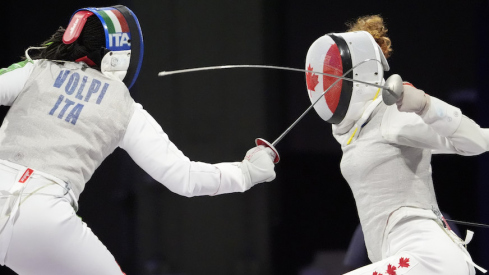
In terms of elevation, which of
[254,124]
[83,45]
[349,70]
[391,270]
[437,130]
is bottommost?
[391,270]

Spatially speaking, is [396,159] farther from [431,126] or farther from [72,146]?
[72,146]

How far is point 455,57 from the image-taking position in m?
3.12

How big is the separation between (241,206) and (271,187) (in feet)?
0.56

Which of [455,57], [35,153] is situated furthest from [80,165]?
[455,57]

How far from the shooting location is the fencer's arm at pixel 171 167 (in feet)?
5.80

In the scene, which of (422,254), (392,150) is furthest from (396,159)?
(422,254)

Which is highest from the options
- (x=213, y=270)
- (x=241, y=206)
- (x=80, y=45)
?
(x=80, y=45)

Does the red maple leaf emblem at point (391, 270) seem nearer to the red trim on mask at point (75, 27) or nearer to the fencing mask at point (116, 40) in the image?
the fencing mask at point (116, 40)

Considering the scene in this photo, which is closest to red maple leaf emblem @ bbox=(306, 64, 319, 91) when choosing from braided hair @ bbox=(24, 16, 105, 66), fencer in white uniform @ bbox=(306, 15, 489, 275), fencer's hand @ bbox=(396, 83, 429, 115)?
fencer in white uniform @ bbox=(306, 15, 489, 275)

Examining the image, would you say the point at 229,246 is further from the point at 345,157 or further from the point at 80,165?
the point at 80,165

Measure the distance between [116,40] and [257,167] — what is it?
0.57 metres

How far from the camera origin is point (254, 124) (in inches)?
121

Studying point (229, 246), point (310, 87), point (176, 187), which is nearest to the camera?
point (176, 187)

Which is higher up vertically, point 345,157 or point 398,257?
point 345,157
